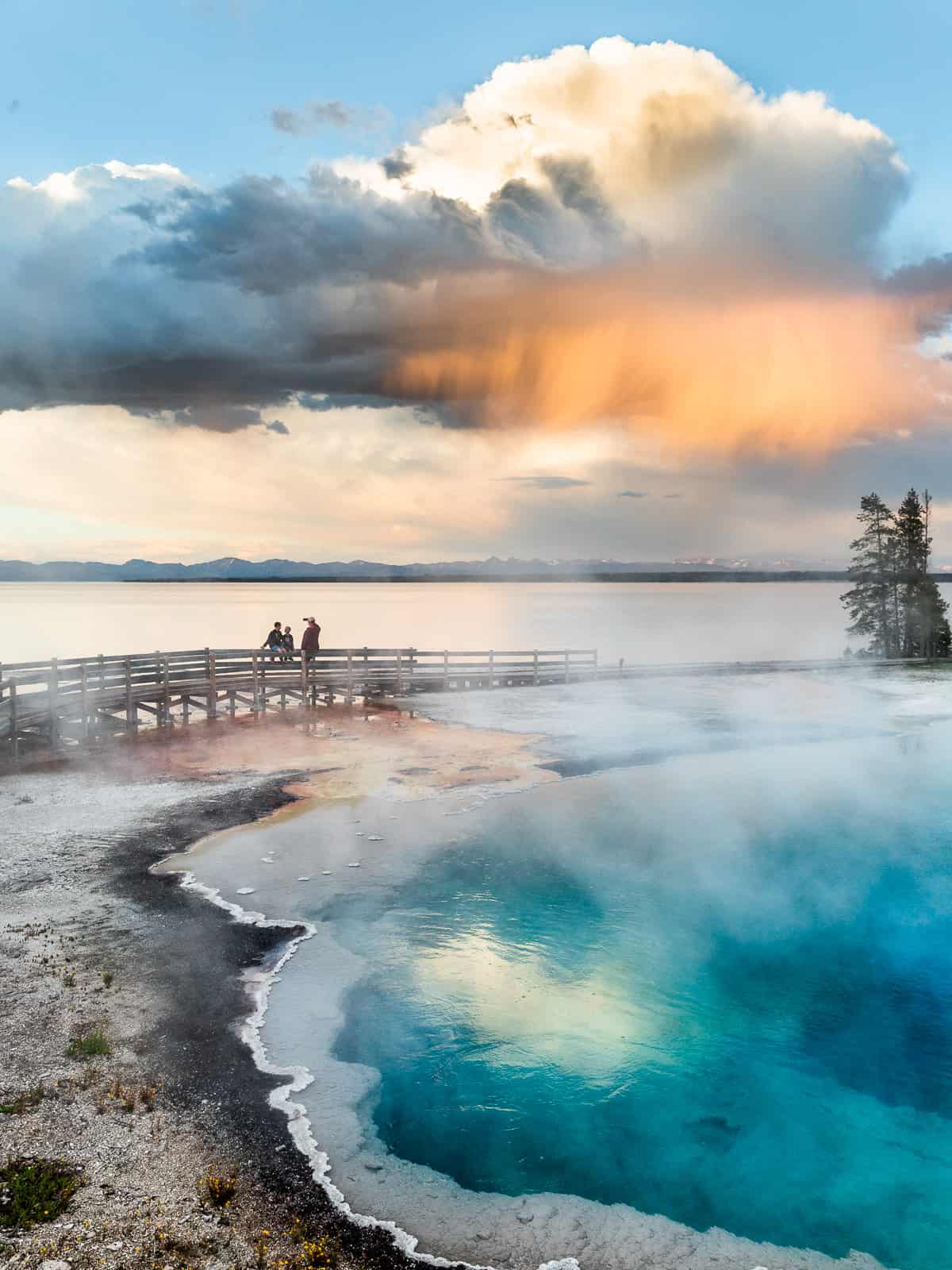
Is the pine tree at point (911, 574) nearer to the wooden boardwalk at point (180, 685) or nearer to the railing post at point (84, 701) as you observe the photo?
the wooden boardwalk at point (180, 685)

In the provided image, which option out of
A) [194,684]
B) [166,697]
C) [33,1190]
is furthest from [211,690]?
[33,1190]

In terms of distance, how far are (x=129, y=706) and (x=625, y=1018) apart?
71.0 feet

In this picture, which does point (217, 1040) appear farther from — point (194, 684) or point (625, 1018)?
point (194, 684)

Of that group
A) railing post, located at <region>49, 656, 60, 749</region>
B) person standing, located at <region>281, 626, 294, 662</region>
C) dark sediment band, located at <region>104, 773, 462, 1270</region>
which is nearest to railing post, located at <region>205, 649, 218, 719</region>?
person standing, located at <region>281, 626, 294, 662</region>

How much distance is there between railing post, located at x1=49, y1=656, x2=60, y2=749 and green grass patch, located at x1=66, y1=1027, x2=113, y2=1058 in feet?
55.9

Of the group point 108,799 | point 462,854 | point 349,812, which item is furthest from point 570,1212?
point 108,799

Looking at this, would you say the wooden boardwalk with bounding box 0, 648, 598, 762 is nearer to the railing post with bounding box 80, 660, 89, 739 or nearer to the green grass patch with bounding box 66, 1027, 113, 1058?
the railing post with bounding box 80, 660, 89, 739

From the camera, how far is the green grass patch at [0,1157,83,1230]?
717cm

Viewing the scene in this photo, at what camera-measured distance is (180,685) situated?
103ft

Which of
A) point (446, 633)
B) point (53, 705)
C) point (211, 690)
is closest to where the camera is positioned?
point (53, 705)

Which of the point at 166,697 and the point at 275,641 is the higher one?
the point at 275,641

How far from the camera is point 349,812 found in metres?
19.7

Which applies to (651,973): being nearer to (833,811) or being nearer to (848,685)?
(833,811)

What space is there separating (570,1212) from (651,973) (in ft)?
16.8
